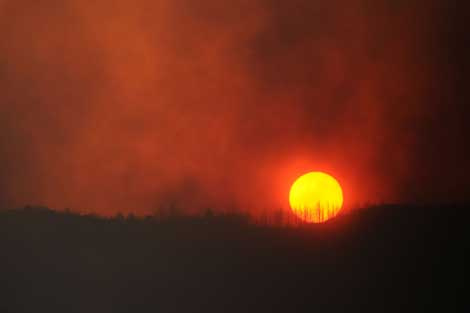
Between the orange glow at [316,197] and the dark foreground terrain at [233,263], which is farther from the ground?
the orange glow at [316,197]

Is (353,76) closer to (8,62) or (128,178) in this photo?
(128,178)

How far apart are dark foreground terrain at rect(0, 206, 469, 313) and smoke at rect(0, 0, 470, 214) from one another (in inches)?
2.4

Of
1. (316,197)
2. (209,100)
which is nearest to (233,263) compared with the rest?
(316,197)

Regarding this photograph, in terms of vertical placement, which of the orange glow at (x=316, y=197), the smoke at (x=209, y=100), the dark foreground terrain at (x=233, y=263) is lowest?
the dark foreground terrain at (x=233, y=263)

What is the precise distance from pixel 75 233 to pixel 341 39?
816 millimetres

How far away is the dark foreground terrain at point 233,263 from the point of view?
1465 millimetres

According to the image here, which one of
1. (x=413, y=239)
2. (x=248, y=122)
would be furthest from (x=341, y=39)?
(x=413, y=239)

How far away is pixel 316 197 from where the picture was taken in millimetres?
1535

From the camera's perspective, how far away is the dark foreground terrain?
146cm

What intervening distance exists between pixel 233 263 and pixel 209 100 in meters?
0.41

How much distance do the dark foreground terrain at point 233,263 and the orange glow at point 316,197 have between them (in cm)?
3

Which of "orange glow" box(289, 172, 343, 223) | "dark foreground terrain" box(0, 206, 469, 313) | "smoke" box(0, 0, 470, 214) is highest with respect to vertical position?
"smoke" box(0, 0, 470, 214)

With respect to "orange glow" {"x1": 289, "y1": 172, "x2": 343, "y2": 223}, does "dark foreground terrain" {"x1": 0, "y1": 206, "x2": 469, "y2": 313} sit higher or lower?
lower

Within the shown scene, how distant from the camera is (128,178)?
160cm
